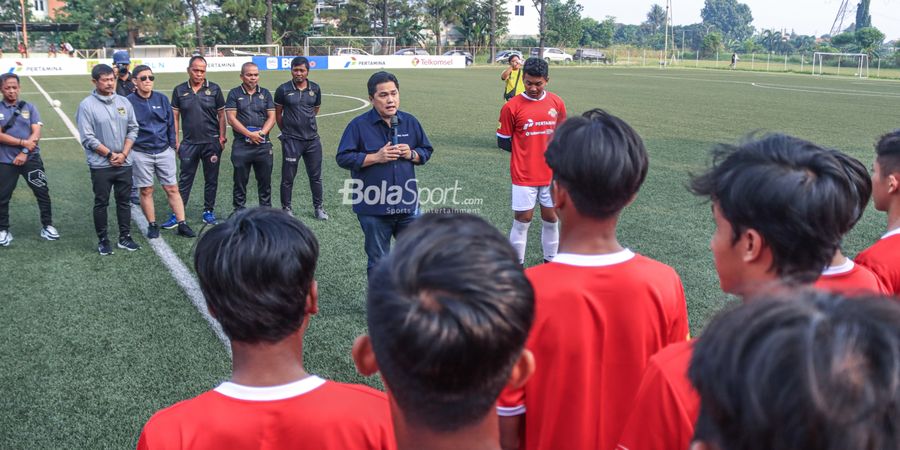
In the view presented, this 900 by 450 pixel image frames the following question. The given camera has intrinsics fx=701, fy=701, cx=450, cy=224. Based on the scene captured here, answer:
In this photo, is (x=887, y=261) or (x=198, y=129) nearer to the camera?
(x=887, y=261)

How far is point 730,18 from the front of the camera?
17150 cm

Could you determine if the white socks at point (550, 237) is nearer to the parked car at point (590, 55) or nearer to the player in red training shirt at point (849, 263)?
the player in red training shirt at point (849, 263)

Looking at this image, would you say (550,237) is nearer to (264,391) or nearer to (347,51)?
(264,391)

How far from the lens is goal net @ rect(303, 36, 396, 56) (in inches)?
2352

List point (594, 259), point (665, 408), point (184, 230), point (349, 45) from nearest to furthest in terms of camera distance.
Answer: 1. point (665, 408)
2. point (594, 259)
3. point (184, 230)
4. point (349, 45)

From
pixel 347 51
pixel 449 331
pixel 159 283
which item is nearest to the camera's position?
pixel 449 331

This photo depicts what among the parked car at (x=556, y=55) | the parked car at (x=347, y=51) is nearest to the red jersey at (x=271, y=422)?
the parked car at (x=347, y=51)

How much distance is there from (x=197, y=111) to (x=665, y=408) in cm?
860

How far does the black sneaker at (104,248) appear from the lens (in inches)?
314

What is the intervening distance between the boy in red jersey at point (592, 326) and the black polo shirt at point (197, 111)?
7629 millimetres

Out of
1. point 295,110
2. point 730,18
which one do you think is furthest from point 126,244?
point 730,18

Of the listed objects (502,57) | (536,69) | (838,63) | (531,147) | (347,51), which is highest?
(347,51)

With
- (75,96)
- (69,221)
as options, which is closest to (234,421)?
(69,221)

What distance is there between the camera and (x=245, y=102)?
9.23 m
